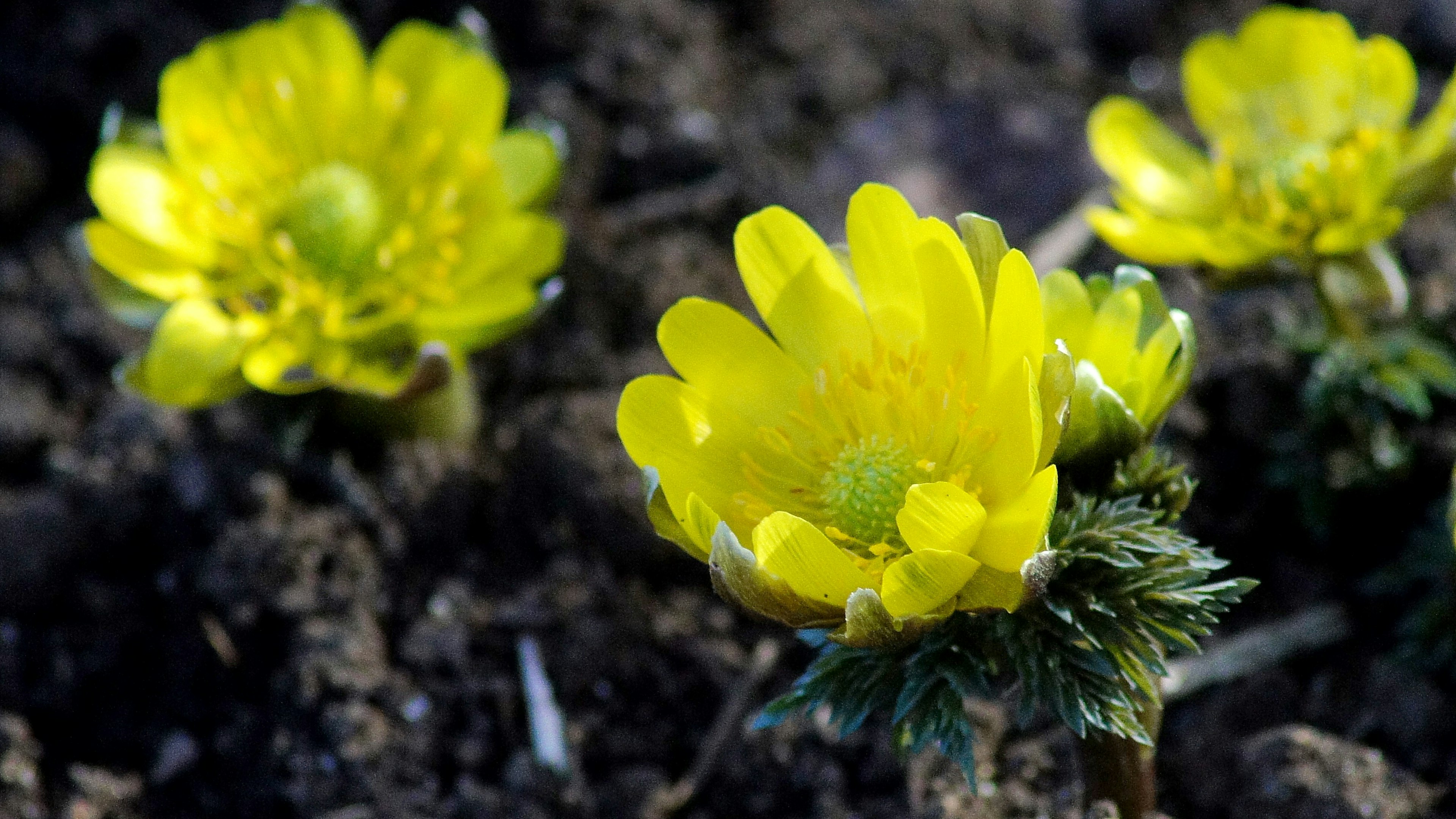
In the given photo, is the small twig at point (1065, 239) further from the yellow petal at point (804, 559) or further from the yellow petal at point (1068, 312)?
the yellow petal at point (804, 559)

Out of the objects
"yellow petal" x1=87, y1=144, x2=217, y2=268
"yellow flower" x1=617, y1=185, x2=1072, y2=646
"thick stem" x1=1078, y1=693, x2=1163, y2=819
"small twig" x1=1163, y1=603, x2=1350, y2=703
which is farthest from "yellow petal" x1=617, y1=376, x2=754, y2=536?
"yellow petal" x1=87, y1=144, x2=217, y2=268

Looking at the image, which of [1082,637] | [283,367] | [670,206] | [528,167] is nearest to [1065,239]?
[670,206]

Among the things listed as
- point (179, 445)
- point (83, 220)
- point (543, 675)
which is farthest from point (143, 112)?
point (543, 675)

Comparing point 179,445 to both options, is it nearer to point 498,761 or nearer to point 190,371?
point 190,371

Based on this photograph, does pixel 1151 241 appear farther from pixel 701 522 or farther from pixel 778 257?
pixel 701 522

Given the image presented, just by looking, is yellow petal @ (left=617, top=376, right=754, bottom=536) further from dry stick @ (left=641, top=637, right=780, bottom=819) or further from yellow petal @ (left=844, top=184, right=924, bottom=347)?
dry stick @ (left=641, top=637, right=780, bottom=819)

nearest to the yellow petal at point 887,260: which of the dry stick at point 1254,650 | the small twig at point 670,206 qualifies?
the dry stick at point 1254,650
